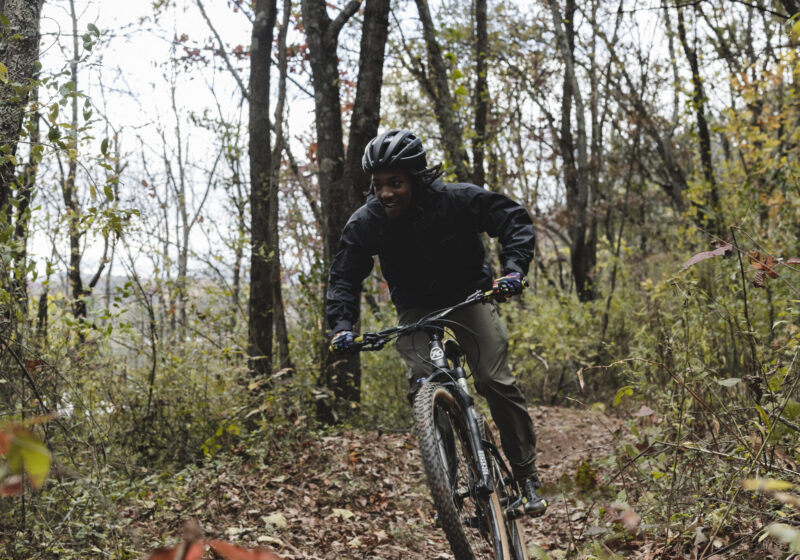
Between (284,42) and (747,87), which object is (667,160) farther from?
(284,42)

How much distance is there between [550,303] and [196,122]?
7170mm

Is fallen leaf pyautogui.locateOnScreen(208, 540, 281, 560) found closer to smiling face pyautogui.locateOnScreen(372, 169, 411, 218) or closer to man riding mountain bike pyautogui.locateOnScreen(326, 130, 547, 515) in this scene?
man riding mountain bike pyautogui.locateOnScreen(326, 130, 547, 515)

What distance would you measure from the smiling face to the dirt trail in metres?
1.73

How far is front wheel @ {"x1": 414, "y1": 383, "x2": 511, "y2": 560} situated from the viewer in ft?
10.5

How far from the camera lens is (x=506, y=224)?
404 centimetres

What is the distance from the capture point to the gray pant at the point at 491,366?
4016mm

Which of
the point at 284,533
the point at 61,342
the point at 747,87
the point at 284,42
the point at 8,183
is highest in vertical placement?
the point at 284,42

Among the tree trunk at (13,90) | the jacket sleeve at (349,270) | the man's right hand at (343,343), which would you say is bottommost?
the man's right hand at (343,343)

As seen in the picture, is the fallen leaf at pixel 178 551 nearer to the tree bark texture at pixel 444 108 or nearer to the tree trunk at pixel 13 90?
the tree trunk at pixel 13 90

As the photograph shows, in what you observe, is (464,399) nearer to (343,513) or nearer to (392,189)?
(392,189)

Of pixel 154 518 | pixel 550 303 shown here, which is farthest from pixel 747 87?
pixel 154 518

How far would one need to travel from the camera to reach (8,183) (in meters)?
4.50

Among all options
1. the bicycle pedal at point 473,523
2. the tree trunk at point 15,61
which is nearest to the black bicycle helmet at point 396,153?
the bicycle pedal at point 473,523

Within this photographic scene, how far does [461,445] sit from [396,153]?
1.71 metres
